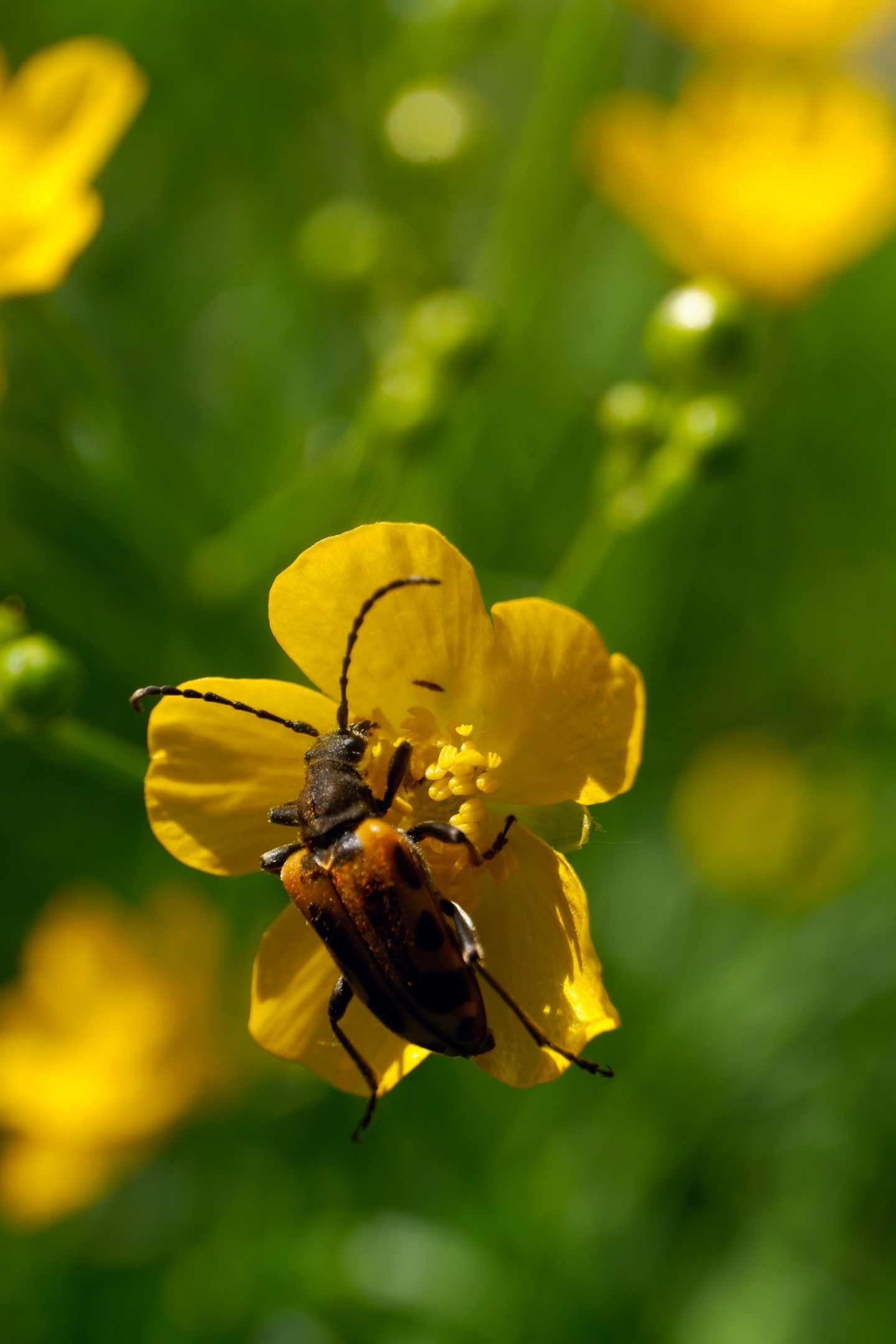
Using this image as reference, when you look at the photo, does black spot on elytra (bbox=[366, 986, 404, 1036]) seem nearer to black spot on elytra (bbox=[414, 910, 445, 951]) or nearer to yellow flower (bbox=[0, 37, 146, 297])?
black spot on elytra (bbox=[414, 910, 445, 951])

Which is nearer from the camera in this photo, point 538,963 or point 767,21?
point 538,963

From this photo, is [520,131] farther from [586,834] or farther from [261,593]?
[586,834]

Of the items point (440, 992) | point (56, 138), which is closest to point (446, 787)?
point (440, 992)

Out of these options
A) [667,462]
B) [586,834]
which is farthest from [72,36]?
[586,834]

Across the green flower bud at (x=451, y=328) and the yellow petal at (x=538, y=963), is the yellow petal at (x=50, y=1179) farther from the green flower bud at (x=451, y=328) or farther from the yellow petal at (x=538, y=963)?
the green flower bud at (x=451, y=328)

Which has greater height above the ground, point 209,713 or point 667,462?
point 667,462

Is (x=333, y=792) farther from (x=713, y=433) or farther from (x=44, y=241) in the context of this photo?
(x=44, y=241)

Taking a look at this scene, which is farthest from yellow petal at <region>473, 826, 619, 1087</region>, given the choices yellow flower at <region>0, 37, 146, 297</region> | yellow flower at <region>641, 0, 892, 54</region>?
yellow flower at <region>641, 0, 892, 54</region>
